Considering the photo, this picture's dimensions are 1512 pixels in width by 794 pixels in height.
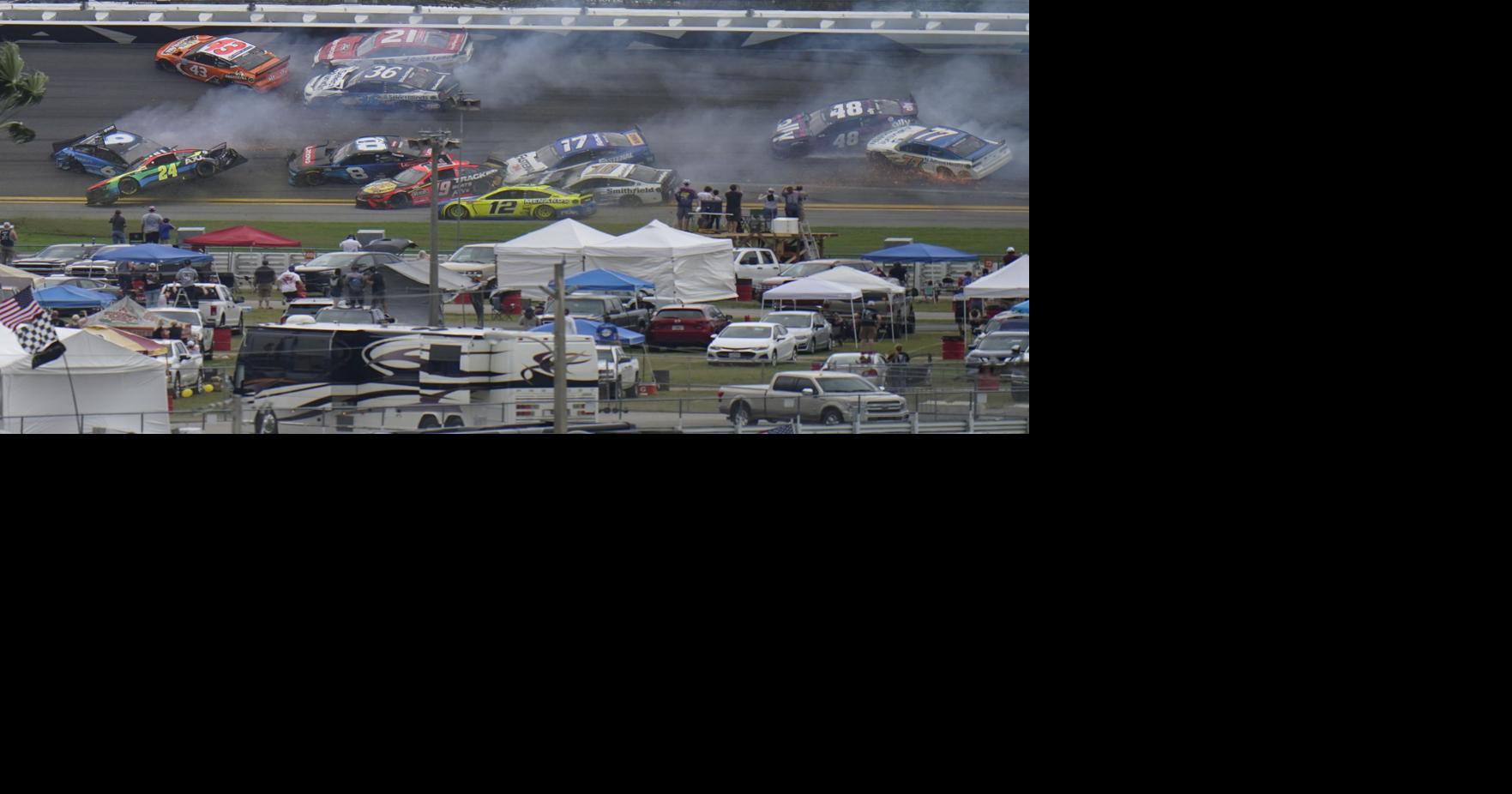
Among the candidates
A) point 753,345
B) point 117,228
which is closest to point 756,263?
point 753,345

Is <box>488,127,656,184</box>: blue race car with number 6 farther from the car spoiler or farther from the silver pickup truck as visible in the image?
the car spoiler

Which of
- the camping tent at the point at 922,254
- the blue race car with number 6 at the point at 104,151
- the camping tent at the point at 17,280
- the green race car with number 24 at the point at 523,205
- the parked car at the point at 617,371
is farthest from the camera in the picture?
the camping tent at the point at 922,254

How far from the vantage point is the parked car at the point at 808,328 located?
392 inches

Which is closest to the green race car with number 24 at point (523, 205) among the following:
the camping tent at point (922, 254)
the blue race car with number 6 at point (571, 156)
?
the blue race car with number 6 at point (571, 156)

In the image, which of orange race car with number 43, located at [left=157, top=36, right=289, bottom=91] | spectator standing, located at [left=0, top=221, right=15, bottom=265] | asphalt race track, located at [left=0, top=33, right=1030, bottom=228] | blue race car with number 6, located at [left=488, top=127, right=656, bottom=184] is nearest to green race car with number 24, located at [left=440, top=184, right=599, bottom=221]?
blue race car with number 6, located at [left=488, top=127, right=656, bottom=184]

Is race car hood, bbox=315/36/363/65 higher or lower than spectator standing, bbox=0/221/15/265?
higher

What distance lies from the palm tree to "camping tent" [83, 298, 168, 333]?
1.21 m

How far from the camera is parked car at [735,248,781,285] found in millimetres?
10359

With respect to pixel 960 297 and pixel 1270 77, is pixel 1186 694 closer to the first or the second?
pixel 1270 77

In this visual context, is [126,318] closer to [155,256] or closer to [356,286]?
[155,256]

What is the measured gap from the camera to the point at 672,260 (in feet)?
33.2

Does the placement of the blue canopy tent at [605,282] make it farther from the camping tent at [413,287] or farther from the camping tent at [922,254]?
the camping tent at [922,254]

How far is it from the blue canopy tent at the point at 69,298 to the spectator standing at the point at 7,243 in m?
0.64

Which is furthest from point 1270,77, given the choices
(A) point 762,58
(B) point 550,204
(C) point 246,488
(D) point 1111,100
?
(B) point 550,204
